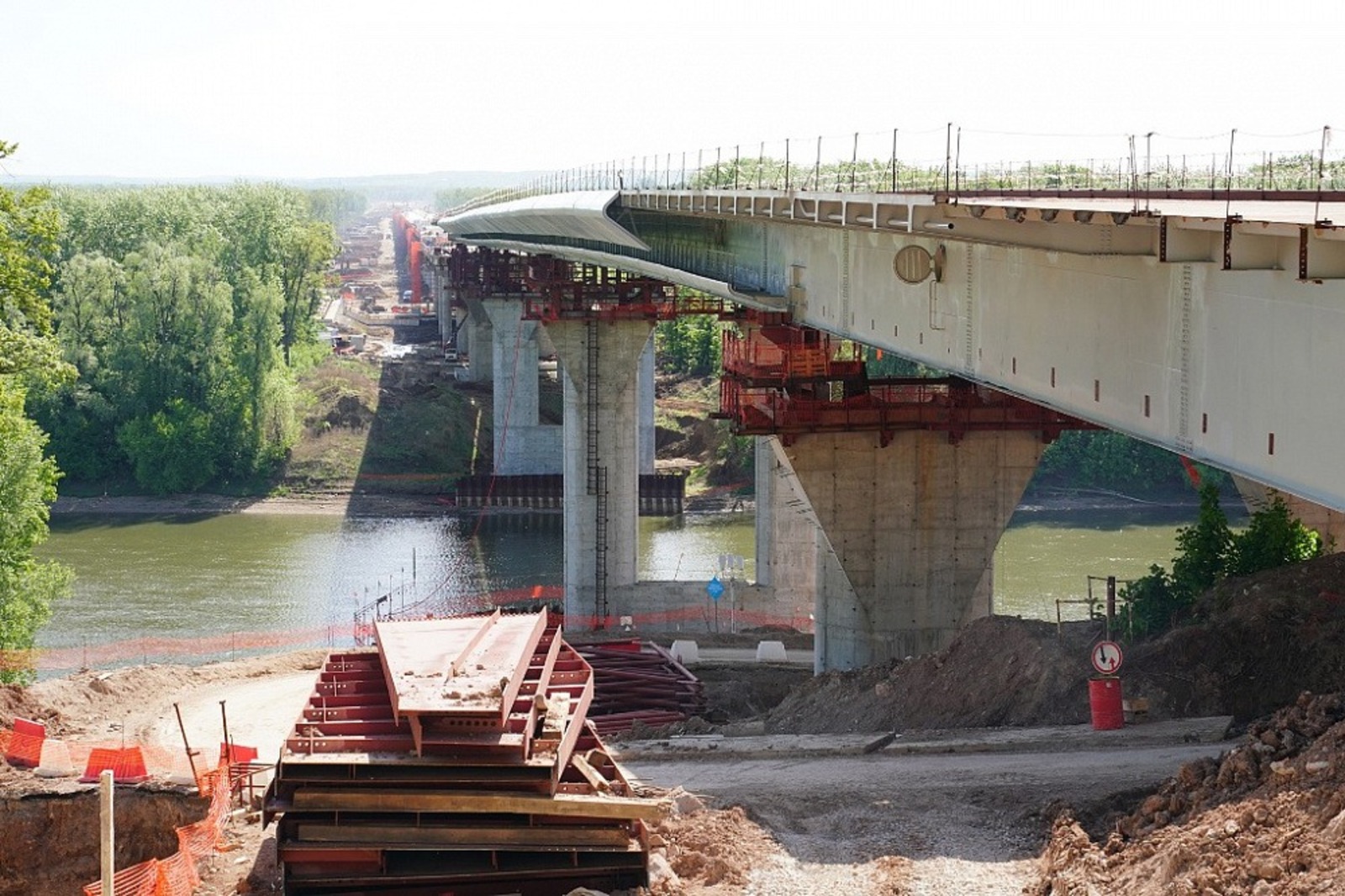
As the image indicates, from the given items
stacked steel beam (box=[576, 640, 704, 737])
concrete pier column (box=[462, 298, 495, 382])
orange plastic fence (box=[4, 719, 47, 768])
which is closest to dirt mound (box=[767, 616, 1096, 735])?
stacked steel beam (box=[576, 640, 704, 737])

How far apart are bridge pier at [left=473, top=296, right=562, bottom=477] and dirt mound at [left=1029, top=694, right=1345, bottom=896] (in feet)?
206

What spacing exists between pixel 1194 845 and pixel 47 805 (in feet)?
51.2

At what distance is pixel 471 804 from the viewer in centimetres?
1703

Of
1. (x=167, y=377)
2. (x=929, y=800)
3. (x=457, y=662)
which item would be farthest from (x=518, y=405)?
(x=929, y=800)

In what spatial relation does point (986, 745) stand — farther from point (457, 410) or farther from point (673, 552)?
point (457, 410)

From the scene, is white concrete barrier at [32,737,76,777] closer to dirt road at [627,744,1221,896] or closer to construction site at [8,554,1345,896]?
construction site at [8,554,1345,896]

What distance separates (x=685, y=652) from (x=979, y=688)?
15164 millimetres

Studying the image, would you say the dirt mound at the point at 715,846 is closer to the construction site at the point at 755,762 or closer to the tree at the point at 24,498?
the construction site at the point at 755,762

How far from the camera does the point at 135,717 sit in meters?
31.4

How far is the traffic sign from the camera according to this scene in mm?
22703

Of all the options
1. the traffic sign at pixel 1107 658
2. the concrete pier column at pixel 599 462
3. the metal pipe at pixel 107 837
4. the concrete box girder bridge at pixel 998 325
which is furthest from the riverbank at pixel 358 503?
the metal pipe at pixel 107 837

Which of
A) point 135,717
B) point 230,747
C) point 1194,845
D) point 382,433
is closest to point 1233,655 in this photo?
point 1194,845

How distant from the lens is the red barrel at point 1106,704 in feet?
72.7

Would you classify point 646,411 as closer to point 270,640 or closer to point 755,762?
point 270,640
